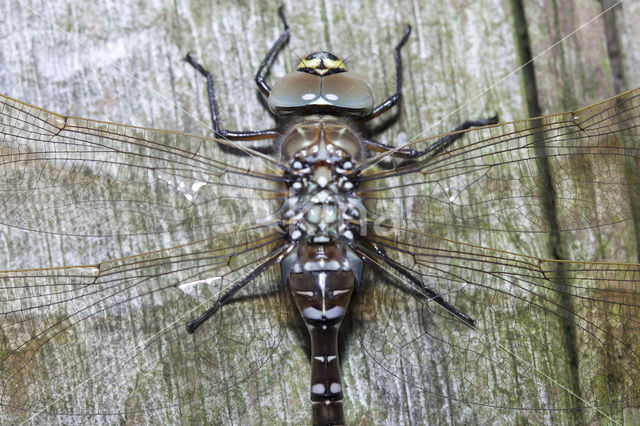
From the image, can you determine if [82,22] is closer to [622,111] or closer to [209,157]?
[209,157]

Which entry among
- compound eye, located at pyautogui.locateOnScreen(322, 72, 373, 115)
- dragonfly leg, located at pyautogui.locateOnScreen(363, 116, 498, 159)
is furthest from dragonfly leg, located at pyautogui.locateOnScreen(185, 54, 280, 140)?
dragonfly leg, located at pyautogui.locateOnScreen(363, 116, 498, 159)

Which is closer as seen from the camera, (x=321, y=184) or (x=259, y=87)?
(x=321, y=184)

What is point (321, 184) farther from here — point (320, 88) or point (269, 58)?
point (269, 58)

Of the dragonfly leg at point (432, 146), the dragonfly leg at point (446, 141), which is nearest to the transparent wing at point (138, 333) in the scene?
the dragonfly leg at point (432, 146)

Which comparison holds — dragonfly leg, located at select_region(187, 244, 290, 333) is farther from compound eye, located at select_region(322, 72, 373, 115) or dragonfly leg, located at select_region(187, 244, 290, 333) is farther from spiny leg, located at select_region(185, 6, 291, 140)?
compound eye, located at select_region(322, 72, 373, 115)

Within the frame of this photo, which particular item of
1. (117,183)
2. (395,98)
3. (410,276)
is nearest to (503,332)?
(410,276)

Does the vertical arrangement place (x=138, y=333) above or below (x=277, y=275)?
below
